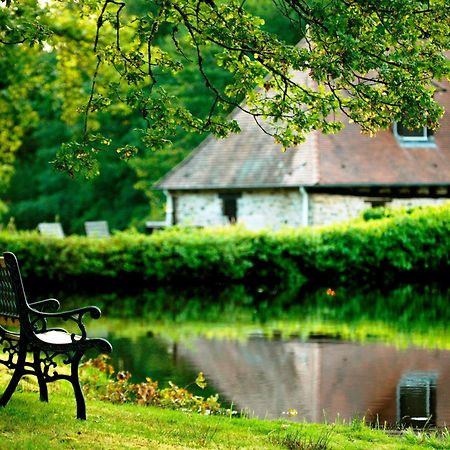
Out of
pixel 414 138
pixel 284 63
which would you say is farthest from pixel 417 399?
pixel 414 138

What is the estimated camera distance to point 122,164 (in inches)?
2244

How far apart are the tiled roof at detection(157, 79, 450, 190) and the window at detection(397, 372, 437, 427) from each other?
22424mm

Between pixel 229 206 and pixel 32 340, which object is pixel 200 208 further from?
pixel 32 340

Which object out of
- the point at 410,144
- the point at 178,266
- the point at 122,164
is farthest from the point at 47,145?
the point at 178,266

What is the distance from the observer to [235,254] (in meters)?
29.4

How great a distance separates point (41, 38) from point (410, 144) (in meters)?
29.8

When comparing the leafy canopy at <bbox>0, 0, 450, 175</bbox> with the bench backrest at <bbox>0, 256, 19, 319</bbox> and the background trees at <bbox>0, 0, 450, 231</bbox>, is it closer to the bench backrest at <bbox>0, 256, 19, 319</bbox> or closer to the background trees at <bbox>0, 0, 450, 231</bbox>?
the background trees at <bbox>0, 0, 450, 231</bbox>

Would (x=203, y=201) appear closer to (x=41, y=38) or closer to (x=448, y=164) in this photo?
(x=448, y=164)

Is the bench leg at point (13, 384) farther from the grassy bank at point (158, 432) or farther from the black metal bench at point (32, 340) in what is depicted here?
the grassy bank at point (158, 432)

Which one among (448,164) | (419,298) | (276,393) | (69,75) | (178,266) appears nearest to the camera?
(276,393)

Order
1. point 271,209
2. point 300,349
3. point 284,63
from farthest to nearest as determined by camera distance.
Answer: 1. point 271,209
2. point 300,349
3. point 284,63

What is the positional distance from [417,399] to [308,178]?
79.7 feet

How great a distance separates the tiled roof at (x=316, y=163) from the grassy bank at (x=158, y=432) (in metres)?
26.4

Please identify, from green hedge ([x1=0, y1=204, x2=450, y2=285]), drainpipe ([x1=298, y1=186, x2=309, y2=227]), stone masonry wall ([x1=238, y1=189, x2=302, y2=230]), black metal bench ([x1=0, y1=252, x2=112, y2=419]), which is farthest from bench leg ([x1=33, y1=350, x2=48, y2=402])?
stone masonry wall ([x1=238, y1=189, x2=302, y2=230])
